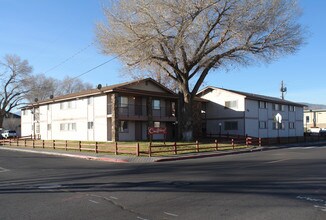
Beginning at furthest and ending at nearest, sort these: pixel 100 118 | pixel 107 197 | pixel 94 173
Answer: pixel 100 118 < pixel 94 173 < pixel 107 197

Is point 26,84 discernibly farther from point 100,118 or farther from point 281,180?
point 281,180

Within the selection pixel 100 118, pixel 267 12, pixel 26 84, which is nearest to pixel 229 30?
pixel 267 12

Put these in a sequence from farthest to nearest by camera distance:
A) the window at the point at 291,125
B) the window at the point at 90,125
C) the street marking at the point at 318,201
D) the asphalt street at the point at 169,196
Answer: the window at the point at 291,125 < the window at the point at 90,125 < the street marking at the point at 318,201 < the asphalt street at the point at 169,196

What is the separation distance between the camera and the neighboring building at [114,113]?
36625 millimetres

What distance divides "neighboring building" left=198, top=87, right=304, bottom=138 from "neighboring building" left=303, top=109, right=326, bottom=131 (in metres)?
40.2

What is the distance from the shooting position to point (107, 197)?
947cm

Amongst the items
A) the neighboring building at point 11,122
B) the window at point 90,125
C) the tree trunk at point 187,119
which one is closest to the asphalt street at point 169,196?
the tree trunk at point 187,119

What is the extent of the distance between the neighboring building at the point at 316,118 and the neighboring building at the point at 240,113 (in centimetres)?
4020

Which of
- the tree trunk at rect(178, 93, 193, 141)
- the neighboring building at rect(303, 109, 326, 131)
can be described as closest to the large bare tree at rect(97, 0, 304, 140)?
the tree trunk at rect(178, 93, 193, 141)

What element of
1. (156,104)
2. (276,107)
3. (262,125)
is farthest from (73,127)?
(276,107)

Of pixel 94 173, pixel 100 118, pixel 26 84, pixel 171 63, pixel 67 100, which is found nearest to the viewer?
pixel 94 173

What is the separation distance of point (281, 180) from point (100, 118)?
2771 centimetres

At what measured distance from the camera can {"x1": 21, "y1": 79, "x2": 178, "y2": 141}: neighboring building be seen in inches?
1442

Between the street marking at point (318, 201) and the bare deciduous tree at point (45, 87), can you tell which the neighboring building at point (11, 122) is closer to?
the bare deciduous tree at point (45, 87)
